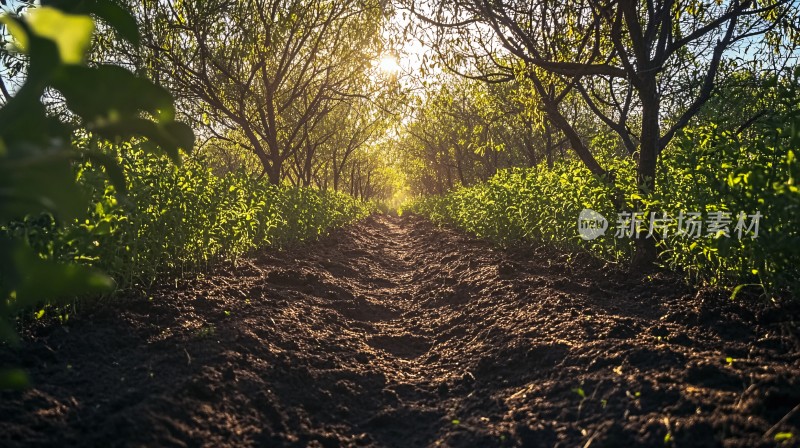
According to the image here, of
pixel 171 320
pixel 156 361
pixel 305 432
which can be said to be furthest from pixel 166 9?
pixel 305 432

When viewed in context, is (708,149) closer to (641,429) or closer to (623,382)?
(623,382)

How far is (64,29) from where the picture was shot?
0.90 metres

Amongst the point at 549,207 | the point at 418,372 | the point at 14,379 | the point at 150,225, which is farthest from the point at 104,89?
the point at 549,207

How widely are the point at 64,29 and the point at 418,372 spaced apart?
3.34m

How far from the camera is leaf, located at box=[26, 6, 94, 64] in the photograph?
88 cm

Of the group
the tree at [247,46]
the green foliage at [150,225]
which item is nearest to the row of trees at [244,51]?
the tree at [247,46]

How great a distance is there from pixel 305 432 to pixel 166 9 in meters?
9.88

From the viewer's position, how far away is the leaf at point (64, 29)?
2.87 feet

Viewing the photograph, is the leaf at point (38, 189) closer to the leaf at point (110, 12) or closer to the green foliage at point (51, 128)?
the green foliage at point (51, 128)

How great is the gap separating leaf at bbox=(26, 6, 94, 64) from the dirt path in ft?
5.58

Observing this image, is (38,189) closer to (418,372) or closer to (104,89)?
(104,89)

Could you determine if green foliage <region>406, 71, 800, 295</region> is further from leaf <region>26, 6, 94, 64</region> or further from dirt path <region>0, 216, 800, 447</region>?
leaf <region>26, 6, 94, 64</region>

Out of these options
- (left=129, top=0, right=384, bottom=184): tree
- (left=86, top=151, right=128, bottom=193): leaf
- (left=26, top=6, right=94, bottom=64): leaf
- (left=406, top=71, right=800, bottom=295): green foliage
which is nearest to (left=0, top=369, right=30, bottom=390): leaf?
(left=86, top=151, right=128, bottom=193): leaf

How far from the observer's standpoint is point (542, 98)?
7008 millimetres
